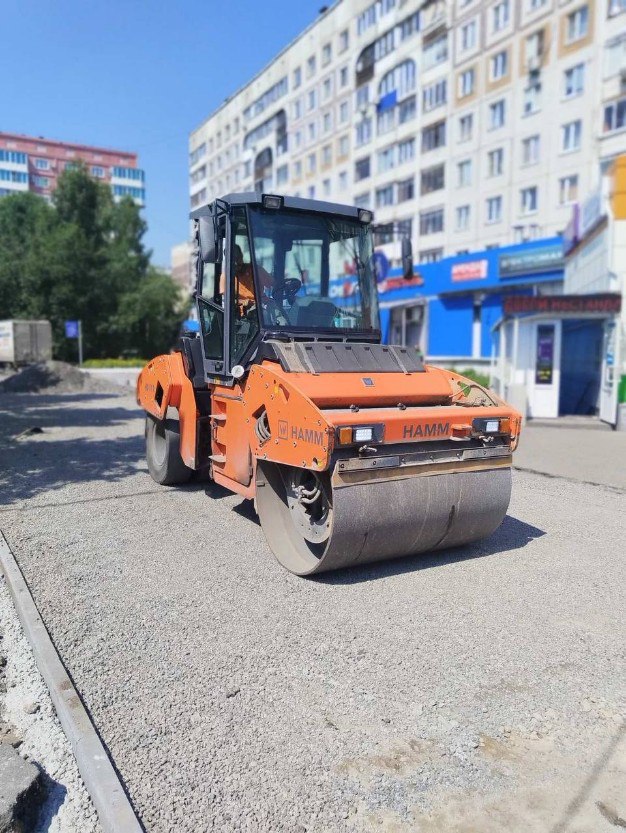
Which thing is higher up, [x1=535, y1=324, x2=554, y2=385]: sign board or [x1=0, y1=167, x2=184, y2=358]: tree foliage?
[x1=0, y1=167, x2=184, y2=358]: tree foliage

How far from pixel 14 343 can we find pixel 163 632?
30538mm

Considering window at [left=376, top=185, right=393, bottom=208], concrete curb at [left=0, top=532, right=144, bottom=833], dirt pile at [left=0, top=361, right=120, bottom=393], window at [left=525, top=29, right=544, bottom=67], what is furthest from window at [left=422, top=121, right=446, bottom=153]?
concrete curb at [left=0, top=532, right=144, bottom=833]

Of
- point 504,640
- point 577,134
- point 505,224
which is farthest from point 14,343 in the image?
point 504,640

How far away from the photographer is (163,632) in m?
4.23

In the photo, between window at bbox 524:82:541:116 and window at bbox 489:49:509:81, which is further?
window at bbox 489:49:509:81

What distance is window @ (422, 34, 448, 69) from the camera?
4150 centimetres

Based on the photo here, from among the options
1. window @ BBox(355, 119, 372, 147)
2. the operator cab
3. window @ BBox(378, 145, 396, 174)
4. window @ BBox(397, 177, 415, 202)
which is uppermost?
window @ BBox(355, 119, 372, 147)

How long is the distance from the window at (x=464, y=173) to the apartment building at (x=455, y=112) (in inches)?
3.4

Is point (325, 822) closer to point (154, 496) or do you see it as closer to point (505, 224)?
point (154, 496)

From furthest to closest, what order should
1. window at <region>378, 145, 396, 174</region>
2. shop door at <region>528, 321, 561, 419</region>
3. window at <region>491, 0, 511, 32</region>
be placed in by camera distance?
window at <region>378, 145, 396, 174</region> < window at <region>491, 0, 511, 32</region> < shop door at <region>528, 321, 561, 419</region>

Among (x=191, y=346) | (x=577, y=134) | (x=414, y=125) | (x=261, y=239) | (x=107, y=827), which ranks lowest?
(x=107, y=827)

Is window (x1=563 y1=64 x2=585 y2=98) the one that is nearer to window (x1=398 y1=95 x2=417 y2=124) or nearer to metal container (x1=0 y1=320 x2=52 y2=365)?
window (x1=398 y1=95 x2=417 y2=124)

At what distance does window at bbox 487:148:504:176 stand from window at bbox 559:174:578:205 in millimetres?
4520

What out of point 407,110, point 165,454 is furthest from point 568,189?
point 165,454
